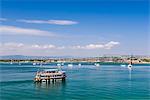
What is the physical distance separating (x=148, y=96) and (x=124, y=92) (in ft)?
14.5

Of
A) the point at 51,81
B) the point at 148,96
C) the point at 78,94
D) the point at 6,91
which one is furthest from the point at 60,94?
the point at 51,81

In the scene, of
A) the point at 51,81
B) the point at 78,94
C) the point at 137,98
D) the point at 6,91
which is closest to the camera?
the point at 137,98

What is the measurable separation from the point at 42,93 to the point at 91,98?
8329 millimetres

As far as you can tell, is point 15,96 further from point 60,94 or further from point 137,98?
point 137,98

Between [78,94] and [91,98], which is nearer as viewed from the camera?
[91,98]

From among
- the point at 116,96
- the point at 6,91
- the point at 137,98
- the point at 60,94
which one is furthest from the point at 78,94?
the point at 6,91

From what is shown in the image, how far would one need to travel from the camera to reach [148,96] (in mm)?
40906

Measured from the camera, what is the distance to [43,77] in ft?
198

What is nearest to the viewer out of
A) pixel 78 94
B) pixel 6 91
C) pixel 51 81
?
pixel 78 94

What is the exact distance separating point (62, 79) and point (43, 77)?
153 inches

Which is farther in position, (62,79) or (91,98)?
(62,79)

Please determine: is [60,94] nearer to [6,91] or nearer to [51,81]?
[6,91]

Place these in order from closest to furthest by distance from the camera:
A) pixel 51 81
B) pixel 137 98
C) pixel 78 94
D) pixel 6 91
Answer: pixel 137 98 → pixel 78 94 → pixel 6 91 → pixel 51 81

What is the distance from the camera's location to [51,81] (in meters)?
60.2
